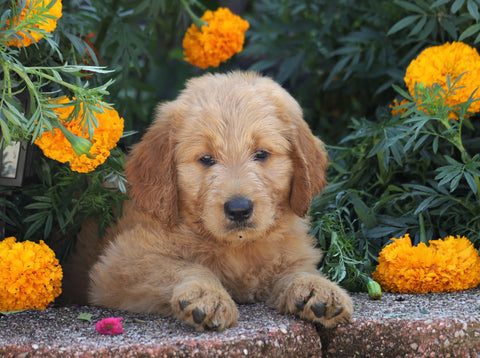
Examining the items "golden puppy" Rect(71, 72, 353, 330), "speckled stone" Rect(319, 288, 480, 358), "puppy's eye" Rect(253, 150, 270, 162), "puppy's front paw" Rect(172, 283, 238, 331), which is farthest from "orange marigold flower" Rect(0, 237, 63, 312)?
"speckled stone" Rect(319, 288, 480, 358)

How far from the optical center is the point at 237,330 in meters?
2.73

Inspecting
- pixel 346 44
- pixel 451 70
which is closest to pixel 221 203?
pixel 451 70

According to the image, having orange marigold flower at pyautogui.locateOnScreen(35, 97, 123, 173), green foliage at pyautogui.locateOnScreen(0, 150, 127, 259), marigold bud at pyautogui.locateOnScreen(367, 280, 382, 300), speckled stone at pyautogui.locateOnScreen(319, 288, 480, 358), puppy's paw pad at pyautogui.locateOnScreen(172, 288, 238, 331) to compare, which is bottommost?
marigold bud at pyautogui.locateOnScreen(367, 280, 382, 300)

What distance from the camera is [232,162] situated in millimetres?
3115

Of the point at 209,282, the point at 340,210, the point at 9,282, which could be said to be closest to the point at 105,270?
the point at 9,282

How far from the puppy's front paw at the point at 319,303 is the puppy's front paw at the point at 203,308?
30 cm

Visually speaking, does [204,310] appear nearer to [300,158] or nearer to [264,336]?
[264,336]

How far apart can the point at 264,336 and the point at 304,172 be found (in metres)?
0.96

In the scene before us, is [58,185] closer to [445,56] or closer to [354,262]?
[354,262]

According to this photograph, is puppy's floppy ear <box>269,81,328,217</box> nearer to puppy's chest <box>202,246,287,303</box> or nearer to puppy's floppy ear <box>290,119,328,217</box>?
puppy's floppy ear <box>290,119,328,217</box>

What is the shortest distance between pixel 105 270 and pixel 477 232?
7.00 ft

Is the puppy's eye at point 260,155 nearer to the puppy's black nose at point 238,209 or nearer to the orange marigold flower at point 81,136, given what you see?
the puppy's black nose at point 238,209

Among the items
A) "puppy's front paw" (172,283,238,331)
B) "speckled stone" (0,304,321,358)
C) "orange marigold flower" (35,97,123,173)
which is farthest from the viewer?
"orange marigold flower" (35,97,123,173)

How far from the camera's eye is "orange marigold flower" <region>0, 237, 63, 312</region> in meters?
3.19
